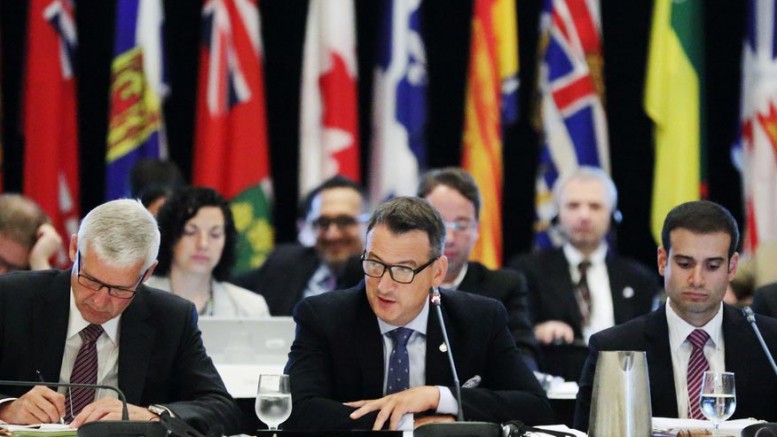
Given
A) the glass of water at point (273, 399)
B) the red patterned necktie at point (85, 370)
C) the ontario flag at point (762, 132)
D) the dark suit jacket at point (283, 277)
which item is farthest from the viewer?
the ontario flag at point (762, 132)

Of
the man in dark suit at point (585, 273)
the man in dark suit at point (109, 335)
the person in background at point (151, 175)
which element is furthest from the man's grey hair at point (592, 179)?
the man in dark suit at point (109, 335)

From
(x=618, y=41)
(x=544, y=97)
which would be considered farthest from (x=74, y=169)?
(x=618, y=41)

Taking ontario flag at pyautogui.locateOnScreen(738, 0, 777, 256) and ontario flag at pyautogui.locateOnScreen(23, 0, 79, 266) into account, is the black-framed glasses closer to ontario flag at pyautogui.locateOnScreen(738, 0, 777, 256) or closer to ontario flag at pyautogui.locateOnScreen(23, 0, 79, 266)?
ontario flag at pyautogui.locateOnScreen(23, 0, 79, 266)

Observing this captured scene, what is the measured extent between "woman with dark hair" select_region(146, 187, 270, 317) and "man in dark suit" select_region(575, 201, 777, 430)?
2379 millimetres

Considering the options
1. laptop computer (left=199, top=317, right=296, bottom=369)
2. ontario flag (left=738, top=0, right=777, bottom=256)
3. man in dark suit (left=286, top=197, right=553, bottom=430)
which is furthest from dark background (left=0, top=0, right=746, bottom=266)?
man in dark suit (left=286, top=197, right=553, bottom=430)

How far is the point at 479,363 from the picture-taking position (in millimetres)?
4426

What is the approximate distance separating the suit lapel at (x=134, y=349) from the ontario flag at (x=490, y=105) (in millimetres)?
3896

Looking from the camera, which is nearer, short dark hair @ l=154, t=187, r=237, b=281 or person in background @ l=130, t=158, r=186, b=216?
short dark hair @ l=154, t=187, r=237, b=281

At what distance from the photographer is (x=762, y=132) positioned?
25.5 ft

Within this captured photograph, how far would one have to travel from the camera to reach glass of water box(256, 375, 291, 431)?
3.71 metres

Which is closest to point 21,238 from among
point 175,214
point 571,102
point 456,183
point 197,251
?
point 175,214

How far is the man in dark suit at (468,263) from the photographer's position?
603cm

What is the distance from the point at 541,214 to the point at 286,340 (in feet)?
10.6

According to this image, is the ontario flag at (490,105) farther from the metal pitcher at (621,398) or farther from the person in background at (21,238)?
the metal pitcher at (621,398)
